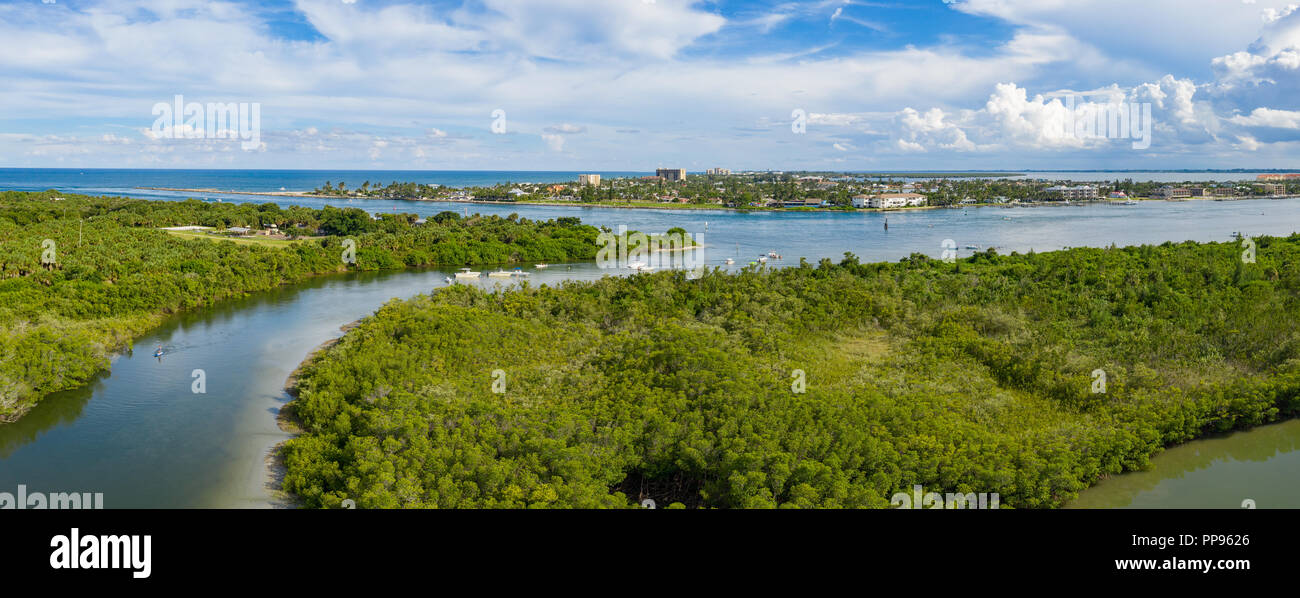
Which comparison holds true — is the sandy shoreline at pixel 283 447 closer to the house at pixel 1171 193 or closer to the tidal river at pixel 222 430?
the tidal river at pixel 222 430

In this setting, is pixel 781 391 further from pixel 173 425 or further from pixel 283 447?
pixel 173 425

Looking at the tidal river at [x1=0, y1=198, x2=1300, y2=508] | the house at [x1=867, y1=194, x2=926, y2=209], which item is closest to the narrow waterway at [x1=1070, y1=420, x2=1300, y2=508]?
the tidal river at [x1=0, y1=198, x2=1300, y2=508]

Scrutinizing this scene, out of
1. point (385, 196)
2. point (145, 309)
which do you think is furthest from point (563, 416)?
point (385, 196)

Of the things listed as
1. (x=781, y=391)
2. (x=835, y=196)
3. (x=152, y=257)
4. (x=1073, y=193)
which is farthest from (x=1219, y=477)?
(x=1073, y=193)

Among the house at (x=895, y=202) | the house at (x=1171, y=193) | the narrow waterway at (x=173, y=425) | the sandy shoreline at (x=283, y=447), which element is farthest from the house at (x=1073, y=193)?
the sandy shoreline at (x=283, y=447)

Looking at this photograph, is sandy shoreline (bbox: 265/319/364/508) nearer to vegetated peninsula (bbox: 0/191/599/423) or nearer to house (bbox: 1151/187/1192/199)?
vegetated peninsula (bbox: 0/191/599/423)
